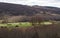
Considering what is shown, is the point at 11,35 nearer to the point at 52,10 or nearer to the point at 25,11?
the point at 25,11

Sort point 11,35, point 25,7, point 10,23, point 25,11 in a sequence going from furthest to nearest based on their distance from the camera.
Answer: point 25,7, point 25,11, point 10,23, point 11,35

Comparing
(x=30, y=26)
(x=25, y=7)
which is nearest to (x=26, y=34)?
(x=30, y=26)

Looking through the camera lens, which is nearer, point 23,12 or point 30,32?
point 30,32

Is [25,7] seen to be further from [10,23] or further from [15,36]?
[15,36]

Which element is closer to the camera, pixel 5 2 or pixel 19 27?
pixel 19 27

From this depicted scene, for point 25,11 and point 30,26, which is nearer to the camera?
point 30,26

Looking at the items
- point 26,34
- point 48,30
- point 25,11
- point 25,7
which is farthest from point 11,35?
point 25,7

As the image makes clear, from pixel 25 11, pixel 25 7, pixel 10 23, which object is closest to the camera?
pixel 10 23

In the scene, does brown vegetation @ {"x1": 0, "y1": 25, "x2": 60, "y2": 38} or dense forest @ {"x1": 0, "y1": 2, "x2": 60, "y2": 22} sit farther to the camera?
dense forest @ {"x1": 0, "y1": 2, "x2": 60, "y2": 22}

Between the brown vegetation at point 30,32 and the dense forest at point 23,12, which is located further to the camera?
the dense forest at point 23,12
